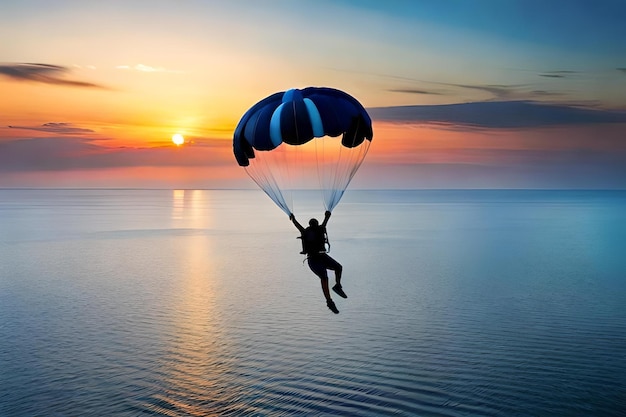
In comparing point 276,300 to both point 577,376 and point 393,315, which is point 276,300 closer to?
point 393,315

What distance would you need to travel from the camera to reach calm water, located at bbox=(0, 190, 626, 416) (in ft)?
70.7

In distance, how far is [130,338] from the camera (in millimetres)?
29047

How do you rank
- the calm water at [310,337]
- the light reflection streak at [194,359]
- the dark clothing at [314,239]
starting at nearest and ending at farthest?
the dark clothing at [314,239]
the light reflection streak at [194,359]
the calm water at [310,337]

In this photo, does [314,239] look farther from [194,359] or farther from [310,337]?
[310,337]

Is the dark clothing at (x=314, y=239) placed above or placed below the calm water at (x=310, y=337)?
above

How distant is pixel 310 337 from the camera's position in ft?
92.6

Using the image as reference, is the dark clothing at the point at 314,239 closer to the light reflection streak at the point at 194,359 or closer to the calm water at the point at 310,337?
the calm water at the point at 310,337

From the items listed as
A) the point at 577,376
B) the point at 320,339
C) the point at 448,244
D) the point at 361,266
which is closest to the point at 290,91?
the point at 320,339

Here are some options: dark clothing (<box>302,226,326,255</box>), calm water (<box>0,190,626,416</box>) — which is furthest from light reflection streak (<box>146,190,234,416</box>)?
dark clothing (<box>302,226,326,255</box>)

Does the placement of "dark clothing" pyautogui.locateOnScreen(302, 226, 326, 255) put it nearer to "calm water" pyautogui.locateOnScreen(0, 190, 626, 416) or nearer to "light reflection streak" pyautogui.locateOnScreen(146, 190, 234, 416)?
"calm water" pyautogui.locateOnScreen(0, 190, 626, 416)

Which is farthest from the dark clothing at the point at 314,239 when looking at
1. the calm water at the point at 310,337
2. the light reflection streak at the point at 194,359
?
the light reflection streak at the point at 194,359

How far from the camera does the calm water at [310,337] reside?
70.7 ft

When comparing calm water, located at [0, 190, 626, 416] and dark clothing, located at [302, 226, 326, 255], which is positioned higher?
dark clothing, located at [302, 226, 326, 255]

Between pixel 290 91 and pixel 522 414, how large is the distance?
12918mm
